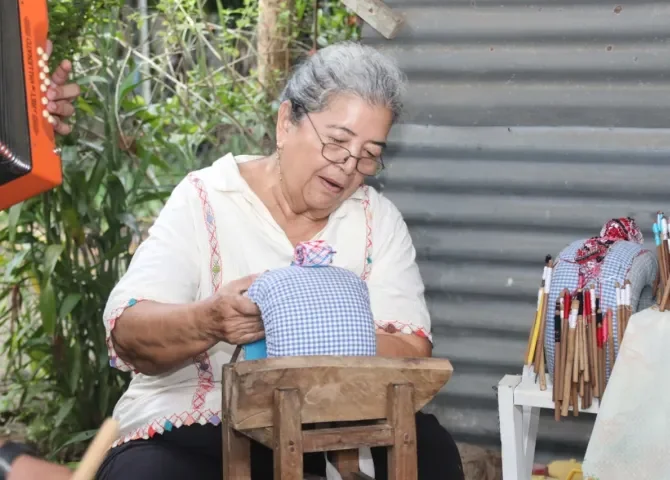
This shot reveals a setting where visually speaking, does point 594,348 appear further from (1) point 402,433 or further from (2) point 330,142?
(2) point 330,142

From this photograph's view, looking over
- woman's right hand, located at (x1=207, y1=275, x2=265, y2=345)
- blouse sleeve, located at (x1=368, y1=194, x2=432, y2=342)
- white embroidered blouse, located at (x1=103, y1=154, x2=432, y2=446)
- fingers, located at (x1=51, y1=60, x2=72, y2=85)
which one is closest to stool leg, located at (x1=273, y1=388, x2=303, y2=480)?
woman's right hand, located at (x1=207, y1=275, x2=265, y2=345)

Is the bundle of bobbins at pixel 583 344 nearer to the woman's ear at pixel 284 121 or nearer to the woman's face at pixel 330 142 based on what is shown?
the woman's face at pixel 330 142

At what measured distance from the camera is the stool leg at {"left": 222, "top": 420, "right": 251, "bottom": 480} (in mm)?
2131

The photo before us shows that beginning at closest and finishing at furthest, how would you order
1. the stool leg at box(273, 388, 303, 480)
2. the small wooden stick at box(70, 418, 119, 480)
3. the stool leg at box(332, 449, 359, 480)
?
the small wooden stick at box(70, 418, 119, 480)
the stool leg at box(273, 388, 303, 480)
the stool leg at box(332, 449, 359, 480)

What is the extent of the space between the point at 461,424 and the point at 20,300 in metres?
1.83

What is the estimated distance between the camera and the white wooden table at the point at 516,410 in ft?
8.71

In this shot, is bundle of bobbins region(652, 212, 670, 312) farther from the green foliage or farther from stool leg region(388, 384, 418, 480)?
the green foliage

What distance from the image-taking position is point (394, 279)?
2.72 m

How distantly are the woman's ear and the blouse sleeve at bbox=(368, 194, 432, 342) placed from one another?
0.35m

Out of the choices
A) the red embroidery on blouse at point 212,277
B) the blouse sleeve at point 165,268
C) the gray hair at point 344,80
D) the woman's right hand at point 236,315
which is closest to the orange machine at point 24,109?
the blouse sleeve at point 165,268

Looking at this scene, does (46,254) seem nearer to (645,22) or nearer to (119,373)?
(119,373)

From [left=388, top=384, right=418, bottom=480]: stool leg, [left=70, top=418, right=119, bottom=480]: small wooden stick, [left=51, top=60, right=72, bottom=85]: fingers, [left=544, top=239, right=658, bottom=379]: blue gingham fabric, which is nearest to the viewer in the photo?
[left=70, top=418, right=119, bottom=480]: small wooden stick

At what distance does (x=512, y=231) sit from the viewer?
3.59 metres

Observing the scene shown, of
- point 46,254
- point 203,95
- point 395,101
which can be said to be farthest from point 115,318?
point 203,95
